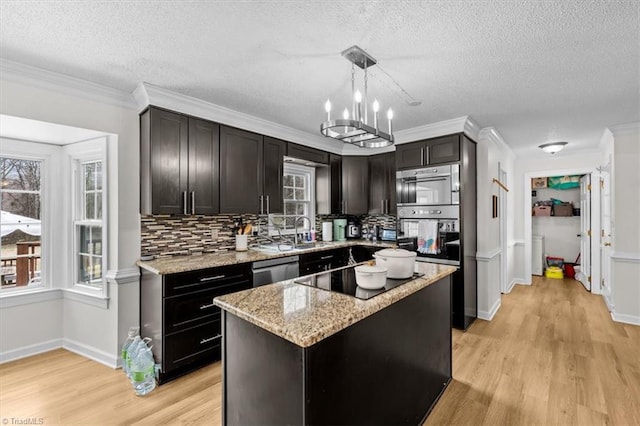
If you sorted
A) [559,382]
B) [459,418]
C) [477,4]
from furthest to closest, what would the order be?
[559,382]
[459,418]
[477,4]

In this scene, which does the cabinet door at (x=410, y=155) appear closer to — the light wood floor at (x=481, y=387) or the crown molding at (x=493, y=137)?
the crown molding at (x=493, y=137)

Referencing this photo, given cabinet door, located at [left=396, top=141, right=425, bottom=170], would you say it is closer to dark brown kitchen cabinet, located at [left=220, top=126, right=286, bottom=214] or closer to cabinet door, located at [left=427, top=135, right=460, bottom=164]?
cabinet door, located at [left=427, top=135, right=460, bottom=164]

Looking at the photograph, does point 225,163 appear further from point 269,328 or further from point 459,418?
point 459,418

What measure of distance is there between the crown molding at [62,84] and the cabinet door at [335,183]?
2.71 meters

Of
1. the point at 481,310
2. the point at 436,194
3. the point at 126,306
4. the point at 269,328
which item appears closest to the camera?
the point at 269,328

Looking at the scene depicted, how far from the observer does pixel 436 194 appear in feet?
12.1

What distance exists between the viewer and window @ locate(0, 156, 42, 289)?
9.45 feet

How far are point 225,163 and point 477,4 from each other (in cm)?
253

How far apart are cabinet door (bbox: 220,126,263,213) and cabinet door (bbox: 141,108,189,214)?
41 centimetres

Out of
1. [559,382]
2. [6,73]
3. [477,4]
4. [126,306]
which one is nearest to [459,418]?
[559,382]

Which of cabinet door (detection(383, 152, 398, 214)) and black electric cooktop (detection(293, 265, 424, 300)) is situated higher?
cabinet door (detection(383, 152, 398, 214))

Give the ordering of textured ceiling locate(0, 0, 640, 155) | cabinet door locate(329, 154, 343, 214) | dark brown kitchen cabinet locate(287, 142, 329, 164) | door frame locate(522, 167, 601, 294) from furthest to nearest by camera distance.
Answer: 1. door frame locate(522, 167, 601, 294)
2. cabinet door locate(329, 154, 343, 214)
3. dark brown kitchen cabinet locate(287, 142, 329, 164)
4. textured ceiling locate(0, 0, 640, 155)

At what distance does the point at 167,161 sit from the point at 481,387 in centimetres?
332

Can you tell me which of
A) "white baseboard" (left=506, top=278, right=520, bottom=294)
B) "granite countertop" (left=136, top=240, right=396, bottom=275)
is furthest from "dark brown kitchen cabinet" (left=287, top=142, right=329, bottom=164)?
"white baseboard" (left=506, top=278, right=520, bottom=294)
